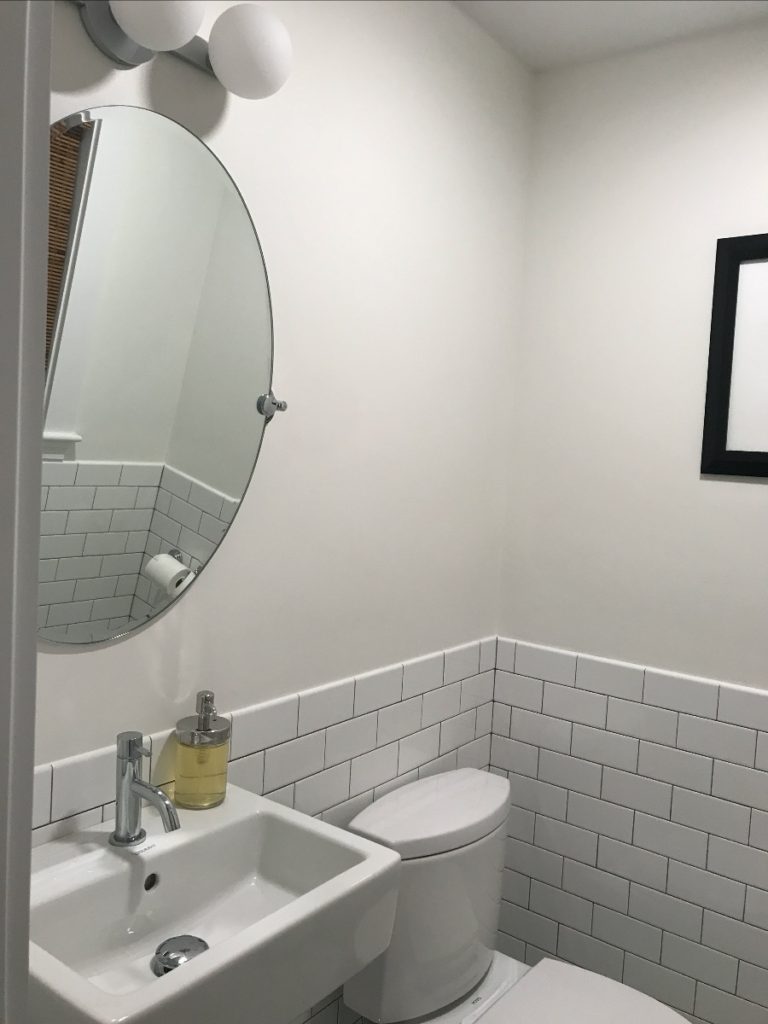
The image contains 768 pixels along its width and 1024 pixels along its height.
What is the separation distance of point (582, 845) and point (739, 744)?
46 cm

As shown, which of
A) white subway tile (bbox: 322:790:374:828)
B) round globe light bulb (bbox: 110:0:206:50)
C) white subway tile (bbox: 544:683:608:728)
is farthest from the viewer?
white subway tile (bbox: 544:683:608:728)

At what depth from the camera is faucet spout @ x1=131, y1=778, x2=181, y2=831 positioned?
1160 mm

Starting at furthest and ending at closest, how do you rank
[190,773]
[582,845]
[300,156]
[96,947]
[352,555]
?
1. [582,845]
2. [352,555]
3. [300,156]
4. [190,773]
5. [96,947]

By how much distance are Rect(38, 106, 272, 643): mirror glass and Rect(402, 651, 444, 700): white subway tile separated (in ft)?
2.13

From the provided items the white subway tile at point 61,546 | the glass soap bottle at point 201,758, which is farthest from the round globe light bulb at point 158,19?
the glass soap bottle at point 201,758

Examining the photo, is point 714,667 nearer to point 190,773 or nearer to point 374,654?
point 374,654

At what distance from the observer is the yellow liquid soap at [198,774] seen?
4.35 ft

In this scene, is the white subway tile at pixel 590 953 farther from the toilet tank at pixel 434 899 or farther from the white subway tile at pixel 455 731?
the white subway tile at pixel 455 731

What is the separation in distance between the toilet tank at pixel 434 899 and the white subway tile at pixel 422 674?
0.22 m

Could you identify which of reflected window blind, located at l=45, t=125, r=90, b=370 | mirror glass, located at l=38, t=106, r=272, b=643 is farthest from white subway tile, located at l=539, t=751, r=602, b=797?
reflected window blind, located at l=45, t=125, r=90, b=370

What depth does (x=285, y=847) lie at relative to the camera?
1.35m

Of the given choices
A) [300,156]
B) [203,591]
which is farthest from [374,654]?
[300,156]

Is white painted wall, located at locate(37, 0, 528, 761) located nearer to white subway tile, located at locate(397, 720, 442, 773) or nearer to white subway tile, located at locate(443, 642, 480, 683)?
white subway tile, located at locate(443, 642, 480, 683)

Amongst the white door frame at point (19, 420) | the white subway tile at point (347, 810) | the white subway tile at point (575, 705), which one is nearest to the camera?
the white door frame at point (19, 420)
